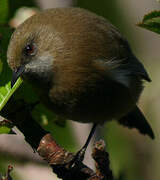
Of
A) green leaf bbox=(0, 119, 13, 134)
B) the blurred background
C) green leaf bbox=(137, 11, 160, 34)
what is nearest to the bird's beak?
green leaf bbox=(0, 119, 13, 134)

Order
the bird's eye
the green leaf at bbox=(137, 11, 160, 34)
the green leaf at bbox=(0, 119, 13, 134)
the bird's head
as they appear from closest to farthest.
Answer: the green leaf at bbox=(137, 11, 160, 34) → the green leaf at bbox=(0, 119, 13, 134) → the bird's head → the bird's eye

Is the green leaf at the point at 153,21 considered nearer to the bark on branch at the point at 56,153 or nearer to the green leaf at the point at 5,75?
the bark on branch at the point at 56,153

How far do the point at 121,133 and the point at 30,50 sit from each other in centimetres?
275

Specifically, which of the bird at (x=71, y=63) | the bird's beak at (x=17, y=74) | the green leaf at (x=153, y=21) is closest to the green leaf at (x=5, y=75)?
the bird's beak at (x=17, y=74)

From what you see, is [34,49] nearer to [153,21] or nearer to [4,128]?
[4,128]

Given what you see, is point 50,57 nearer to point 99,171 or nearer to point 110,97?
point 110,97

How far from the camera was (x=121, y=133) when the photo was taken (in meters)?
6.50

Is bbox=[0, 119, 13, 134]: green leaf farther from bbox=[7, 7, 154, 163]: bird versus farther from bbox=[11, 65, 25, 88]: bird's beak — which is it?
bbox=[7, 7, 154, 163]: bird

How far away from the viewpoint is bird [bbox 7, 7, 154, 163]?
414cm

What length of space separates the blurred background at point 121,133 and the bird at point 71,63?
11.8 inches

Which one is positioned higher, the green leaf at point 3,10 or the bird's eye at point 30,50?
the green leaf at point 3,10

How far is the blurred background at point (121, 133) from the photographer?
4.39m

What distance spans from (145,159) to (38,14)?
303cm

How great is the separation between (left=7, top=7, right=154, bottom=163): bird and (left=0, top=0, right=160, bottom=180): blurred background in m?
0.30
